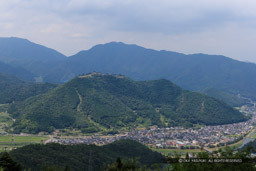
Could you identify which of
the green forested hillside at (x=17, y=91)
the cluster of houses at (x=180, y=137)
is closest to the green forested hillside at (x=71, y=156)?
the cluster of houses at (x=180, y=137)

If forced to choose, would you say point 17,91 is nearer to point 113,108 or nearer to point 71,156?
point 113,108

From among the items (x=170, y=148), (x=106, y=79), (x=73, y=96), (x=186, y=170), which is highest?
(x=106, y=79)

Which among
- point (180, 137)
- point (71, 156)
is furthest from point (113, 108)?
point (71, 156)

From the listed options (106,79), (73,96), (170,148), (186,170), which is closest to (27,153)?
(186,170)

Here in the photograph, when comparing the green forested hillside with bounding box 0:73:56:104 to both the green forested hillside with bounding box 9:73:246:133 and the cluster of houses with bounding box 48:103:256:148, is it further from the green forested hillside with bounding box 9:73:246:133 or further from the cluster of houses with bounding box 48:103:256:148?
the cluster of houses with bounding box 48:103:256:148

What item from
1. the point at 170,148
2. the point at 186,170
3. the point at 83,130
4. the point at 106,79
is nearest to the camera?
the point at 186,170

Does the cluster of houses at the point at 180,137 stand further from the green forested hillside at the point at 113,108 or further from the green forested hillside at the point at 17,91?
the green forested hillside at the point at 17,91

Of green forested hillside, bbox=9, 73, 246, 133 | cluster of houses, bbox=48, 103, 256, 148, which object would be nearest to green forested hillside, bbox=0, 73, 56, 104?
green forested hillside, bbox=9, 73, 246, 133

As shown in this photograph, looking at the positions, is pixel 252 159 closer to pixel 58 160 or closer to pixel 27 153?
pixel 58 160
